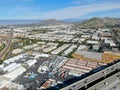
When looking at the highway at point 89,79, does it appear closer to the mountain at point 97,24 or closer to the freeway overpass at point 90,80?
the freeway overpass at point 90,80

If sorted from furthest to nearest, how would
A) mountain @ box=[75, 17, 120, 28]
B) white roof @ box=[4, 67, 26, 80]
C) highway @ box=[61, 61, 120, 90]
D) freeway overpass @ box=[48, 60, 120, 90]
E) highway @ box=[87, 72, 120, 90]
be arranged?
mountain @ box=[75, 17, 120, 28], white roof @ box=[4, 67, 26, 80], highway @ box=[87, 72, 120, 90], freeway overpass @ box=[48, 60, 120, 90], highway @ box=[61, 61, 120, 90]

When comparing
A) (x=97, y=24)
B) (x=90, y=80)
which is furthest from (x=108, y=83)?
(x=97, y=24)

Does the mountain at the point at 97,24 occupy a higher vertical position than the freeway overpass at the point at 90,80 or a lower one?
higher

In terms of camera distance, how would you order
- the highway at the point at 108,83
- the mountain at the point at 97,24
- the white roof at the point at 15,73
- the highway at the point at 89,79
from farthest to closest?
the mountain at the point at 97,24 < the white roof at the point at 15,73 < the highway at the point at 108,83 < the highway at the point at 89,79

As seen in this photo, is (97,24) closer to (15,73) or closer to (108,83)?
(15,73)

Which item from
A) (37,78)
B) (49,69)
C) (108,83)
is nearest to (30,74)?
(37,78)

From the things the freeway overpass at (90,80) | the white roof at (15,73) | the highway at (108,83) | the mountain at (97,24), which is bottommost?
the white roof at (15,73)

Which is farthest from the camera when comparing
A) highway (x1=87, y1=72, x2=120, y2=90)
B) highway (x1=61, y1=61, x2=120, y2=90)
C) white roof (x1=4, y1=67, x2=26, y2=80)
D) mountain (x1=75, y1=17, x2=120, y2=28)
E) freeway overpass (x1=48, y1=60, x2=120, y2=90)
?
mountain (x1=75, y1=17, x2=120, y2=28)

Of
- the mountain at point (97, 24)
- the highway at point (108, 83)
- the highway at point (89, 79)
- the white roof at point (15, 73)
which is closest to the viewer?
the highway at point (89, 79)

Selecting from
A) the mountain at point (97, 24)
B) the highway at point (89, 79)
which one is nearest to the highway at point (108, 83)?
the highway at point (89, 79)

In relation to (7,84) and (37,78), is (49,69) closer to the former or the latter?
(37,78)

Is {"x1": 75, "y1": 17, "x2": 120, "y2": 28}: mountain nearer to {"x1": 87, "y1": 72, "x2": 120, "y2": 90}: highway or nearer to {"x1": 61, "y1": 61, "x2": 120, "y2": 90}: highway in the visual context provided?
{"x1": 61, "y1": 61, "x2": 120, "y2": 90}: highway

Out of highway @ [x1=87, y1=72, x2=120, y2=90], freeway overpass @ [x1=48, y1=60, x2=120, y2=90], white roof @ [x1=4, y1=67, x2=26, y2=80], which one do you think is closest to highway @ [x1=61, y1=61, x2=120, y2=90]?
freeway overpass @ [x1=48, y1=60, x2=120, y2=90]
